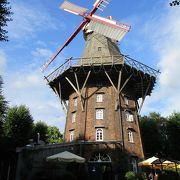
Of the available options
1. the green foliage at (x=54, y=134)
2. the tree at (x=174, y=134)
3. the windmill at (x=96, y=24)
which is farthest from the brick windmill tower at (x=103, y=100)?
the green foliage at (x=54, y=134)

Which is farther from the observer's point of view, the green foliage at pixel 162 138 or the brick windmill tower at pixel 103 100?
the green foliage at pixel 162 138

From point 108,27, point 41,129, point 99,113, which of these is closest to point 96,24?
point 108,27

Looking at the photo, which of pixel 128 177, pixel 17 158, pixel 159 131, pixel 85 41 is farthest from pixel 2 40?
pixel 159 131

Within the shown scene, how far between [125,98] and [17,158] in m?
12.2

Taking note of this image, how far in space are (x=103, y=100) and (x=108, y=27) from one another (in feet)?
26.5

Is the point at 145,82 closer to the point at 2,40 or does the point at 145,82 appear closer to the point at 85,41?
the point at 85,41

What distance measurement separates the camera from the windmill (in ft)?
90.9

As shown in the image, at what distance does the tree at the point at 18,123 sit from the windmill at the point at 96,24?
20.0ft

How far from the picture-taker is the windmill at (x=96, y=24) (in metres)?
27.7

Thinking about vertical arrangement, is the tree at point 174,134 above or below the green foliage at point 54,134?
below

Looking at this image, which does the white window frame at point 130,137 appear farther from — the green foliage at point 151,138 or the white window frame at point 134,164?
the green foliage at point 151,138

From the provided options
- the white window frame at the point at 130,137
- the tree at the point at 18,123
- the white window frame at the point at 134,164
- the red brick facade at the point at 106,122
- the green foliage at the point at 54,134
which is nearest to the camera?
the white window frame at the point at 134,164

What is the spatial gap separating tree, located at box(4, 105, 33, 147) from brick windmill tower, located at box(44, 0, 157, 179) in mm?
4803

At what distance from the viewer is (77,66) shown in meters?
25.9
